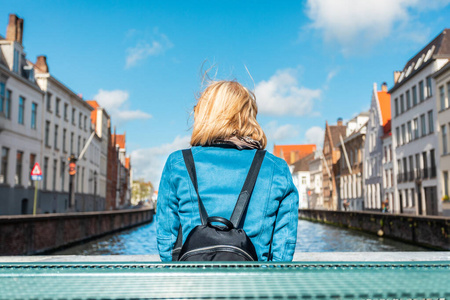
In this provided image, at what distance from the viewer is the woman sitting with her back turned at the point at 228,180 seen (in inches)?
78.7

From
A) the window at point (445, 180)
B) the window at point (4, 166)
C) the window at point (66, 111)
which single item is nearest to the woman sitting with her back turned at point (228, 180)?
the window at point (4, 166)

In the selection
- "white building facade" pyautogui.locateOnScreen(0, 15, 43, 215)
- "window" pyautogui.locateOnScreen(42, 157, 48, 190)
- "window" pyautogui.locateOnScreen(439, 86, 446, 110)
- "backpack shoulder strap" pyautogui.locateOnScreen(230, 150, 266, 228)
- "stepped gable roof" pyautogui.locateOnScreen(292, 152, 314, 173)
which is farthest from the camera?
"stepped gable roof" pyautogui.locateOnScreen(292, 152, 314, 173)

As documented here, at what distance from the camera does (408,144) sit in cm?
3928

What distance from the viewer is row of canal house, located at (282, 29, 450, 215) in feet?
107

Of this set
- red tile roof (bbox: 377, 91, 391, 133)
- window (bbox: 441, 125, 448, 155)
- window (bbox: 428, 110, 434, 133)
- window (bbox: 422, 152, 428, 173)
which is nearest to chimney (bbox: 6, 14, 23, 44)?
window (bbox: 441, 125, 448, 155)

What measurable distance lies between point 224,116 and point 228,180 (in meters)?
0.33

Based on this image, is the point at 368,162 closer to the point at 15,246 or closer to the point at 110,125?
the point at 110,125

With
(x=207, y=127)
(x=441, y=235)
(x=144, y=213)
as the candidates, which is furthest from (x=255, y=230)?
(x=144, y=213)

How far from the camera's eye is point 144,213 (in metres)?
50.8

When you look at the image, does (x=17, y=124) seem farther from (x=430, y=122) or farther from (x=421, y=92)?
(x=421, y=92)

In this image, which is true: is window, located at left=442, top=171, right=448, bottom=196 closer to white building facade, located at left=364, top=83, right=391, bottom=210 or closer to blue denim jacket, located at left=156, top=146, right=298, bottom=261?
white building facade, located at left=364, top=83, right=391, bottom=210

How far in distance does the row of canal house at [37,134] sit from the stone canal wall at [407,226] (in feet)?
63.9

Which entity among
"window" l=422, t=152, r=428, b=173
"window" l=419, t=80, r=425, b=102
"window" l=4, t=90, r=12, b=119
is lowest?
"window" l=422, t=152, r=428, b=173

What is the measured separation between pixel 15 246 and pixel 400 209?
32.9 metres
